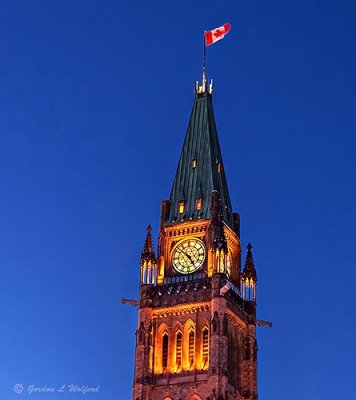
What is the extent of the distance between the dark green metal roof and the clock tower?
13 centimetres

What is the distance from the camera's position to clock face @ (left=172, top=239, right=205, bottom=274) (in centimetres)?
14700

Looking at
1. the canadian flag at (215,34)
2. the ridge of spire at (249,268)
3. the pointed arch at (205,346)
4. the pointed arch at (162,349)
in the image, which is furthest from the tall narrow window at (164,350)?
the canadian flag at (215,34)

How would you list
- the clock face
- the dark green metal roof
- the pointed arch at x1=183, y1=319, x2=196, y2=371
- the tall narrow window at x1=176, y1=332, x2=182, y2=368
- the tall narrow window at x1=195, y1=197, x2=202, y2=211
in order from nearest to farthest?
the pointed arch at x1=183, y1=319, x2=196, y2=371 → the tall narrow window at x1=176, y1=332, x2=182, y2=368 → the clock face → the tall narrow window at x1=195, y1=197, x2=202, y2=211 → the dark green metal roof

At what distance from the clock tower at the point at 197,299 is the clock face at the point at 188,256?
124mm

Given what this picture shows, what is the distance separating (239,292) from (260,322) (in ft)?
16.4

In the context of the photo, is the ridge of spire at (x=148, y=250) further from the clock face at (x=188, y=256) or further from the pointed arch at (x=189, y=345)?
the pointed arch at (x=189, y=345)

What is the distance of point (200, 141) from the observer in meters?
158

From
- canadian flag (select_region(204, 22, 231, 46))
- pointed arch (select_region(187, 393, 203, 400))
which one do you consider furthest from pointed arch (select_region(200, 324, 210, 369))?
canadian flag (select_region(204, 22, 231, 46))

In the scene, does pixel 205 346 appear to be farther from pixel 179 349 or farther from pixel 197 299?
pixel 197 299

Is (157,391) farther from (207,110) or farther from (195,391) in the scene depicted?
(207,110)

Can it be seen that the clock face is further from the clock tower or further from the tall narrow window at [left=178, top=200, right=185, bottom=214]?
the tall narrow window at [left=178, top=200, right=185, bottom=214]

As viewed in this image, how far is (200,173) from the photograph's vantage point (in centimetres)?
15500

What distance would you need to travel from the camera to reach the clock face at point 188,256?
147000 mm

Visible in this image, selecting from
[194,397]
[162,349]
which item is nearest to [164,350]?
[162,349]
